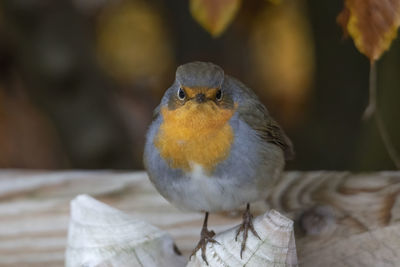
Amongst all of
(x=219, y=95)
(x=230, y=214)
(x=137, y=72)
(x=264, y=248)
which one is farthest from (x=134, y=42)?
(x=264, y=248)

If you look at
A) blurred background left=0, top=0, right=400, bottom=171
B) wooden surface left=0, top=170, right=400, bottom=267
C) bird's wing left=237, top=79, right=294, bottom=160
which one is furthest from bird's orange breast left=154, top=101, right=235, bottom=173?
blurred background left=0, top=0, right=400, bottom=171

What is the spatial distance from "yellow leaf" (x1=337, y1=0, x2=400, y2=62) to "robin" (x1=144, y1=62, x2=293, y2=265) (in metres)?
0.44

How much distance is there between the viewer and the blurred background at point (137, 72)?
14.3 ft

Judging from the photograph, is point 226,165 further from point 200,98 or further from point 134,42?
point 134,42

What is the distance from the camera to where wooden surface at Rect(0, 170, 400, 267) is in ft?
7.85

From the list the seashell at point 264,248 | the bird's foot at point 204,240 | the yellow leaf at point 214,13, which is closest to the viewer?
the seashell at point 264,248

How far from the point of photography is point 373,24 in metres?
2.30

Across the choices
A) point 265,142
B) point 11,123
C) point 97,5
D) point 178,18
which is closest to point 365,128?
point 265,142

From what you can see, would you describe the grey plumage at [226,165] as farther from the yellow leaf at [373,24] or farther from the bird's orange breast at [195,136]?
the yellow leaf at [373,24]

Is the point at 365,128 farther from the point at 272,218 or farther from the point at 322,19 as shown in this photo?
the point at 272,218

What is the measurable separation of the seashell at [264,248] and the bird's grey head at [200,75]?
461 mm

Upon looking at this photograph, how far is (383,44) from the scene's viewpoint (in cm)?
229

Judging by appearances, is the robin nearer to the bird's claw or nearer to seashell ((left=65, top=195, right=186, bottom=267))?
the bird's claw

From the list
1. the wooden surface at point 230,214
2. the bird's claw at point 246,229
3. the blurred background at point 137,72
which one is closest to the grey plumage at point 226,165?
the bird's claw at point 246,229
